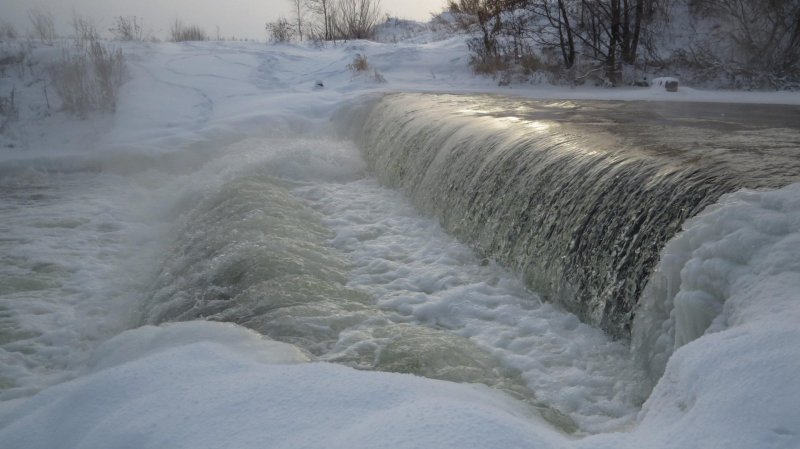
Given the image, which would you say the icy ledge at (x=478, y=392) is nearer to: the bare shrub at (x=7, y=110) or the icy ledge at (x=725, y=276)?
the icy ledge at (x=725, y=276)

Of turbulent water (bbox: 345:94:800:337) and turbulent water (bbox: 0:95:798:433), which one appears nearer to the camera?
turbulent water (bbox: 0:95:798:433)

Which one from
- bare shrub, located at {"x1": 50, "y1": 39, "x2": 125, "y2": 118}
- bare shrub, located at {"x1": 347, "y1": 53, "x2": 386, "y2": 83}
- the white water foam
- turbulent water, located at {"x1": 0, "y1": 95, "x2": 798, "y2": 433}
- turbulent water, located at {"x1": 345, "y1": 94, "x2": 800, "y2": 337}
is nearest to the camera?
the white water foam

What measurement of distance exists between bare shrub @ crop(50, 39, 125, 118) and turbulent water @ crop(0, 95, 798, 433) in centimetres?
387

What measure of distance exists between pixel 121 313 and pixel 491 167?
118 inches

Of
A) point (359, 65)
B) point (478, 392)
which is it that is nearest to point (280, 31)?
point (359, 65)

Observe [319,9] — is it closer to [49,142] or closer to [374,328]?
[49,142]

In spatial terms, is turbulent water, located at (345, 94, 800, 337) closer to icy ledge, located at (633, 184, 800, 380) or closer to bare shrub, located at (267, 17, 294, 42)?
icy ledge, located at (633, 184, 800, 380)

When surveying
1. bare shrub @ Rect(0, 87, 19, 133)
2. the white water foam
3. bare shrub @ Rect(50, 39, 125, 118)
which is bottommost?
the white water foam

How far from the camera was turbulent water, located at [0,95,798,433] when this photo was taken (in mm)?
3145

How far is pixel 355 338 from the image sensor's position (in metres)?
3.31

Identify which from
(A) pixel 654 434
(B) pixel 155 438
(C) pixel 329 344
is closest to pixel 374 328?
(C) pixel 329 344

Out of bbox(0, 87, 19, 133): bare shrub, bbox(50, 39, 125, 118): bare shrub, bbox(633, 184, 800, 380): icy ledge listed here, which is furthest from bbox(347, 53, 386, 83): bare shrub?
bbox(633, 184, 800, 380): icy ledge

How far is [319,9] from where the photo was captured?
23609 mm

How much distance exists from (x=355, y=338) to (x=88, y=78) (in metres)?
10.2
